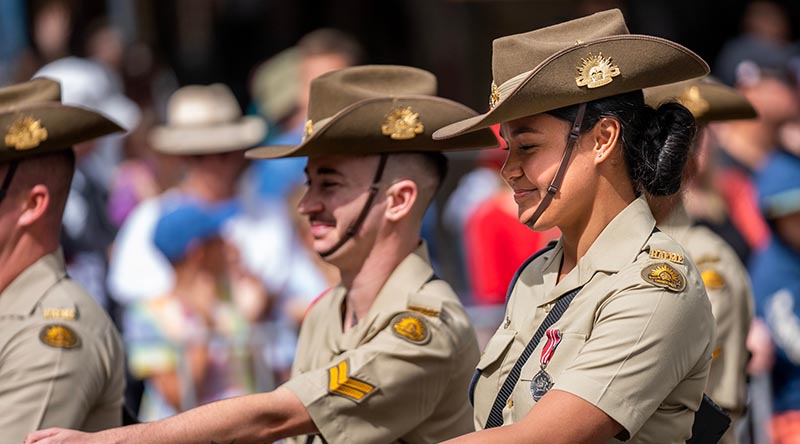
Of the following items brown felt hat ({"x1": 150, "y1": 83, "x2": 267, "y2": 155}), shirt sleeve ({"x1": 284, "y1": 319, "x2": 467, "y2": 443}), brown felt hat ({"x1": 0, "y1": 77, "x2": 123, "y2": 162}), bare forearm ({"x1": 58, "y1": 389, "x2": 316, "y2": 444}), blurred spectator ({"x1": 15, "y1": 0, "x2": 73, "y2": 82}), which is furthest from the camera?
blurred spectator ({"x1": 15, "y1": 0, "x2": 73, "y2": 82})

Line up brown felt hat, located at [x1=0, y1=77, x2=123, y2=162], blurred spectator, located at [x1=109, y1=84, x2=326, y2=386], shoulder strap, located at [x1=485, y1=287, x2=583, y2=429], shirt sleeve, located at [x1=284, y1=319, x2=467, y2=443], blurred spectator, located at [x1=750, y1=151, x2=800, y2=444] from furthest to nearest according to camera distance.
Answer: blurred spectator, located at [x1=109, y1=84, x2=326, y2=386] → blurred spectator, located at [x1=750, y1=151, x2=800, y2=444] → brown felt hat, located at [x1=0, y1=77, x2=123, y2=162] → shirt sleeve, located at [x1=284, y1=319, x2=467, y2=443] → shoulder strap, located at [x1=485, y1=287, x2=583, y2=429]

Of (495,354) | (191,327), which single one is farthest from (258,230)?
(495,354)

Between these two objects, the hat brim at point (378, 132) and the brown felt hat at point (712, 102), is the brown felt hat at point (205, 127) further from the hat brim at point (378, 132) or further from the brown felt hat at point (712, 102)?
the hat brim at point (378, 132)

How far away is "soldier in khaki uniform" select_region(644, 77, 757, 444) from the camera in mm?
5910

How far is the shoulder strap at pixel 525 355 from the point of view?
4.02m

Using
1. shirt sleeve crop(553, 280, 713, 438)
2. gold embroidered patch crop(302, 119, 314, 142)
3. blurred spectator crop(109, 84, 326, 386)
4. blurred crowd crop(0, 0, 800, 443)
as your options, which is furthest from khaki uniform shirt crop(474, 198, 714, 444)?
blurred spectator crop(109, 84, 326, 386)

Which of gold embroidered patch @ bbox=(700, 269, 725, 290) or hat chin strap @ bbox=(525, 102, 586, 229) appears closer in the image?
hat chin strap @ bbox=(525, 102, 586, 229)

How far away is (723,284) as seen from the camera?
6.07m

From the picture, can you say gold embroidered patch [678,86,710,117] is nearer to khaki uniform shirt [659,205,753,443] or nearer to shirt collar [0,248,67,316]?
khaki uniform shirt [659,205,753,443]

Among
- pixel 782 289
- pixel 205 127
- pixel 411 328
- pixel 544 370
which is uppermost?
pixel 544 370

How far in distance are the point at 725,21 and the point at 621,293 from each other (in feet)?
36.8

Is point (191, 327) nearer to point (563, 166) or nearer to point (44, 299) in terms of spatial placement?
point (44, 299)

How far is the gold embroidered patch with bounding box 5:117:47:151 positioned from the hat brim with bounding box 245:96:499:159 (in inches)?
33.8

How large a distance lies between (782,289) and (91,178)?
5.06 meters
